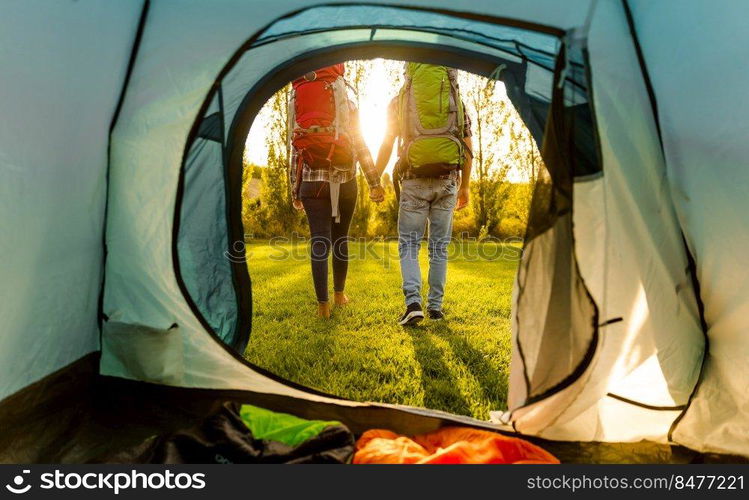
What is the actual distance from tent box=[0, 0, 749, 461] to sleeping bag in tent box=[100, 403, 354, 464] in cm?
15

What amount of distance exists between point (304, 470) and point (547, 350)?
68 cm

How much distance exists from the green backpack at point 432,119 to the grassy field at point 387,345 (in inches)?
35.4

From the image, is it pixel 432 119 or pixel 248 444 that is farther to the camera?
pixel 432 119

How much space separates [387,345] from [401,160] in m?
0.97

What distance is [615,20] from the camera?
1.38 meters

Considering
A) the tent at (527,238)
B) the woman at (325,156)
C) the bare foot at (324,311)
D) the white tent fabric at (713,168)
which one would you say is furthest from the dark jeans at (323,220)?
the white tent fabric at (713,168)

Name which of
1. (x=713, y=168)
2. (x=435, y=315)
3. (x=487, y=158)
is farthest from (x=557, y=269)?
(x=487, y=158)

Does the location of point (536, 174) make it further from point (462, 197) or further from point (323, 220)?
point (323, 220)

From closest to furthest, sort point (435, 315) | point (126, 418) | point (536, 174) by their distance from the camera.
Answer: point (126, 418) → point (536, 174) → point (435, 315)

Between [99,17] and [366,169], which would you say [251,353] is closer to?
[366,169]

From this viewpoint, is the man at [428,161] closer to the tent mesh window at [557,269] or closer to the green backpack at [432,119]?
the green backpack at [432,119]

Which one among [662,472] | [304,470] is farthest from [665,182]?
Answer: [304,470]

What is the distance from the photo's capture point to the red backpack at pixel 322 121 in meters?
2.52

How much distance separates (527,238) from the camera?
1.26m
